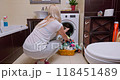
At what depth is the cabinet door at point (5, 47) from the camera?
1.54 m

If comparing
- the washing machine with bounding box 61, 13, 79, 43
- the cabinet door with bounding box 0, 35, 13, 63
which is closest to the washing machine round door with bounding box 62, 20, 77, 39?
the washing machine with bounding box 61, 13, 79, 43

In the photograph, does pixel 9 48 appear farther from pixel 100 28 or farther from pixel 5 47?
pixel 100 28

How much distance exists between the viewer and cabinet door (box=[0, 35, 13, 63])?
1.54 meters

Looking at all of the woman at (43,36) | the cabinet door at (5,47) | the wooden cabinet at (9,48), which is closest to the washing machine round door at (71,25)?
the woman at (43,36)

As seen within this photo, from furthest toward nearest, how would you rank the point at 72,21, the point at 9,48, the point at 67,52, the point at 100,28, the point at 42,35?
the point at 72,21
the point at 67,52
the point at 100,28
the point at 9,48
the point at 42,35

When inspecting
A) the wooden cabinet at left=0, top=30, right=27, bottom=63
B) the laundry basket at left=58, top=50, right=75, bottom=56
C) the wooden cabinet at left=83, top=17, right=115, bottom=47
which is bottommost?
the laundry basket at left=58, top=50, right=75, bottom=56

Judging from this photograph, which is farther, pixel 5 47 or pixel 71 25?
pixel 71 25

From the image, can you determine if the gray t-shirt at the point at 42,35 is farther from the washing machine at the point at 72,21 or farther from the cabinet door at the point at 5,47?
the washing machine at the point at 72,21

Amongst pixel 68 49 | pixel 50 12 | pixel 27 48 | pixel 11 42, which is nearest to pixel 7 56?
pixel 11 42

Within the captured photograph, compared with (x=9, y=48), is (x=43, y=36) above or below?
above

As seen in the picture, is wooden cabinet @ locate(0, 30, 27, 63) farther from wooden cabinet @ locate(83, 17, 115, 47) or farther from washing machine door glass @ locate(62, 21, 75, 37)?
wooden cabinet @ locate(83, 17, 115, 47)

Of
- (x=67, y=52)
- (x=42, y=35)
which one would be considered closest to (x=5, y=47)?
(x=42, y=35)

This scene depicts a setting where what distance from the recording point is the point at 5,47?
1.65 metres

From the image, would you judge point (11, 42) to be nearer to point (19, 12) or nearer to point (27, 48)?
point (27, 48)
